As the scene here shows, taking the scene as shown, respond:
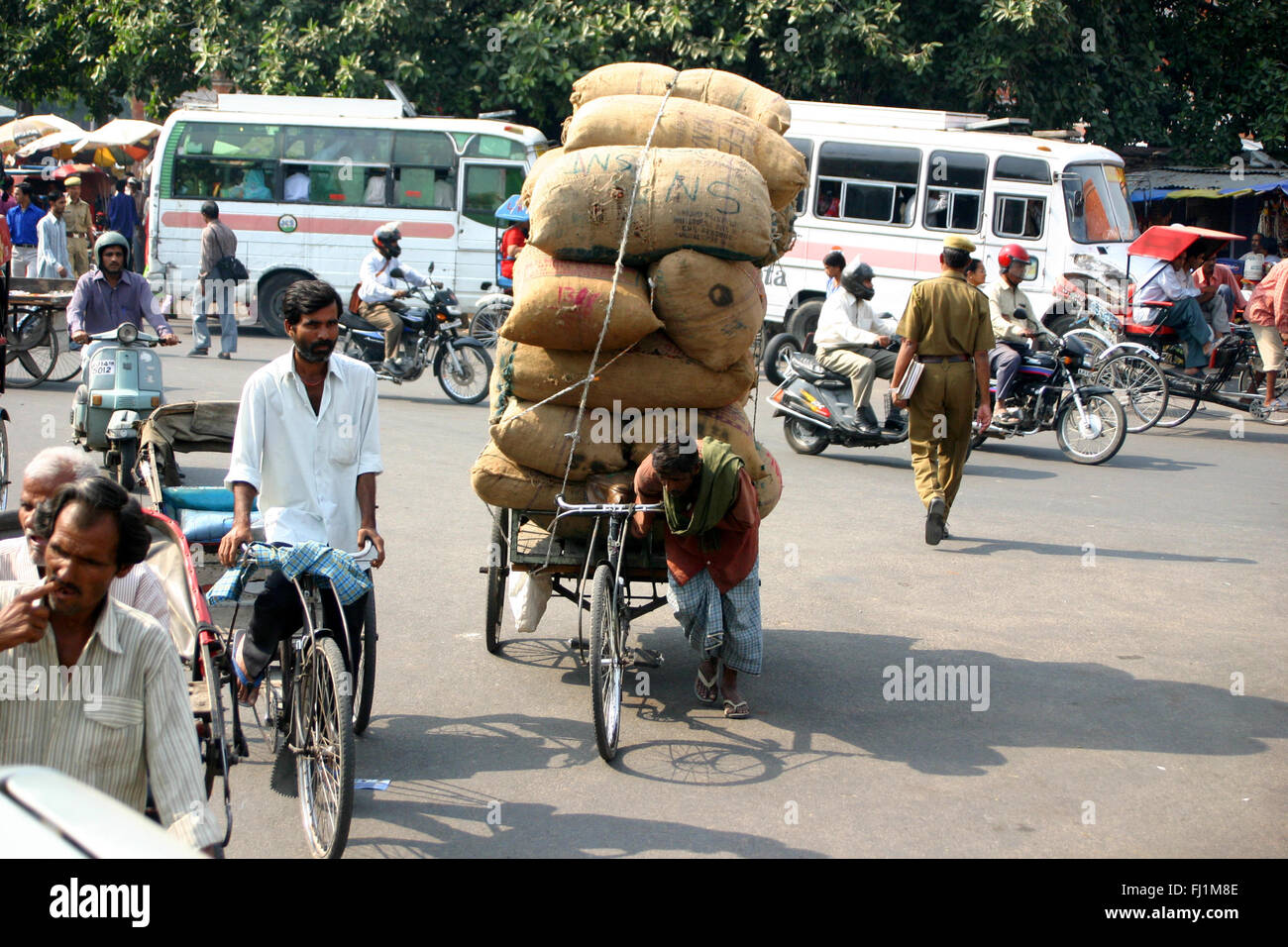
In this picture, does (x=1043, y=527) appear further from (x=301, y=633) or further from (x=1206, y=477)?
(x=301, y=633)

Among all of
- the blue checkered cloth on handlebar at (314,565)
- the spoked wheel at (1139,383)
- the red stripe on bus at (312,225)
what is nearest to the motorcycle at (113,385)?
the blue checkered cloth on handlebar at (314,565)

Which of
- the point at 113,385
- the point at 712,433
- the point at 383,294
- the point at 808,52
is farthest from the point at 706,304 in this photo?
the point at 808,52

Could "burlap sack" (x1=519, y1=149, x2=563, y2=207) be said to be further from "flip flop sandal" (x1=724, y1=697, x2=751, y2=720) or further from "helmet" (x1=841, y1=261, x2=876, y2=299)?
"helmet" (x1=841, y1=261, x2=876, y2=299)

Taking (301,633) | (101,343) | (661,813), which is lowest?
(661,813)

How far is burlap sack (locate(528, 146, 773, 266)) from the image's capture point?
506cm

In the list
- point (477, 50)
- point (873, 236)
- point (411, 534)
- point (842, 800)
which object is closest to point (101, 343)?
point (411, 534)

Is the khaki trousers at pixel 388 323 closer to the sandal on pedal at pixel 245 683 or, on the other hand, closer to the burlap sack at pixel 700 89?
the burlap sack at pixel 700 89

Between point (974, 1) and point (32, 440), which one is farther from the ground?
point (974, 1)

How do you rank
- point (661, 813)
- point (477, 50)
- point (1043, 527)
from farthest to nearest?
1. point (477, 50)
2. point (1043, 527)
3. point (661, 813)

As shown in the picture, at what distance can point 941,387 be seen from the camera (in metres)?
7.69

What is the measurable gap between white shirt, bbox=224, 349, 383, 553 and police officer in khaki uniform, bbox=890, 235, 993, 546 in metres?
4.14

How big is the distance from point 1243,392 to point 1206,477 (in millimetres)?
4094

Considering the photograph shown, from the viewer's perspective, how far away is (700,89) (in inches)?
228

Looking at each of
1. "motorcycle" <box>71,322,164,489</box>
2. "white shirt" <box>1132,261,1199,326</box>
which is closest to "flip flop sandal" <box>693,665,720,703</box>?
"motorcycle" <box>71,322,164,489</box>
